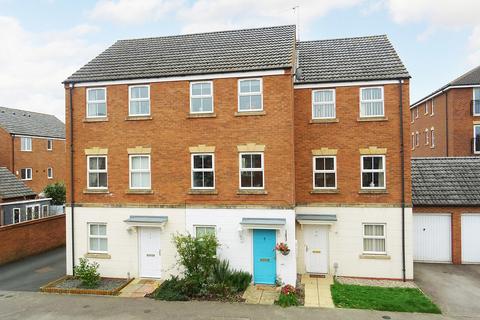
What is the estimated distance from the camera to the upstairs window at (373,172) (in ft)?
49.1

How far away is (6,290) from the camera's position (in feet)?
46.2

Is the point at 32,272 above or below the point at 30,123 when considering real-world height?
below

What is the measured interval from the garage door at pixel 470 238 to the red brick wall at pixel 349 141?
4752mm

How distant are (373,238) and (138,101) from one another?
1160 centimetres

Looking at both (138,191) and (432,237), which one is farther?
(432,237)

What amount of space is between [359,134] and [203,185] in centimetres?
701

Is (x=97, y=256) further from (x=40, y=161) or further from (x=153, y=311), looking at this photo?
(x=40, y=161)

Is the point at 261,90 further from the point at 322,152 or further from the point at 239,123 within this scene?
the point at 322,152

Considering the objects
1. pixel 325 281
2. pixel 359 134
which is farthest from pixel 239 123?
pixel 325 281

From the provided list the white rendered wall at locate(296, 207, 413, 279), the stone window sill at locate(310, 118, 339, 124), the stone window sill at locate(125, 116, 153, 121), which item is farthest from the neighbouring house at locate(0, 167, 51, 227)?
the stone window sill at locate(310, 118, 339, 124)

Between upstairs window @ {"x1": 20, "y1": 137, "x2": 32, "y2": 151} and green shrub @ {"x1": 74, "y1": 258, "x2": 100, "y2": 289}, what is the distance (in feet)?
86.1

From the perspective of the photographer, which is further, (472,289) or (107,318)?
(472,289)

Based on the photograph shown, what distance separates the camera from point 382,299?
40.2 ft

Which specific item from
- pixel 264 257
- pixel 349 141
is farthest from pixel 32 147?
pixel 349 141
